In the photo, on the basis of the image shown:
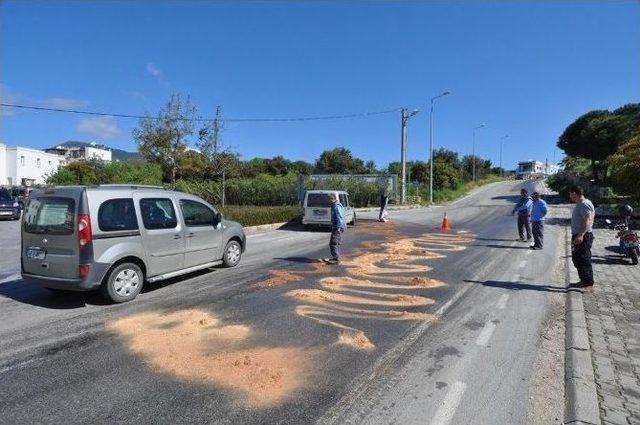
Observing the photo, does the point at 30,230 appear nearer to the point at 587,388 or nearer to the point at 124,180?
the point at 587,388

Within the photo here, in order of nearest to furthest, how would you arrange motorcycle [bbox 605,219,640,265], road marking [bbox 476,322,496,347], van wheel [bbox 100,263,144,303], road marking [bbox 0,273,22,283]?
road marking [bbox 476,322,496,347], van wheel [bbox 100,263,144,303], road marking [bbox 0,273,22,283], motorcycle [bbox 605,219,640,265]

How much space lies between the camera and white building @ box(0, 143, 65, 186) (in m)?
73.6

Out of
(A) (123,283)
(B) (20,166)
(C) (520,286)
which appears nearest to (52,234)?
(A) (123,283)

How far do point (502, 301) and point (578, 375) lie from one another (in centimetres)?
293

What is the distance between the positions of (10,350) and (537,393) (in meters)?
5.43

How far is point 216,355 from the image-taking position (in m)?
4.80

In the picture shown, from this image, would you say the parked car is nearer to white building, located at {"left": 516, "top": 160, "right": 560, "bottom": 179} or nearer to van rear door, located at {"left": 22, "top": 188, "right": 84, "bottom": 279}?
van rear door, located at {"left": 22, "top": 188, "right": 84, "bottom": 279}

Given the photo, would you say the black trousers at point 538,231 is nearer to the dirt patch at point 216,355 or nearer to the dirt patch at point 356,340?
the dirt patch at point 356,340

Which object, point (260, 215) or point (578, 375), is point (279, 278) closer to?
point (578, 375)

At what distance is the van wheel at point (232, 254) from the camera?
9.42m

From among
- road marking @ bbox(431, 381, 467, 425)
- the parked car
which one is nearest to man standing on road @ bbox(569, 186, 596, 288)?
road marking @ bbox(431, 381, 467, 425)

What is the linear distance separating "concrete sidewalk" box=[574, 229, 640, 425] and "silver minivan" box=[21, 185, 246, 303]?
6221 millimetres

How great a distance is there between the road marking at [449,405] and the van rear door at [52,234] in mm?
5235

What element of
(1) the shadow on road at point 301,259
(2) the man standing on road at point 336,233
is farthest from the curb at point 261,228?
(2) the man standing on road at point 336,233
